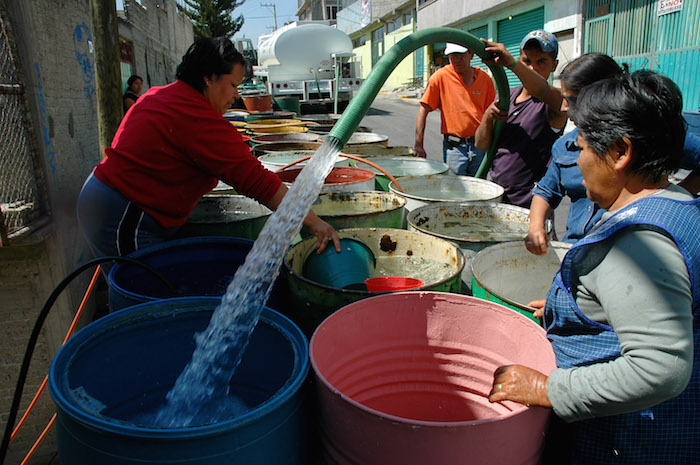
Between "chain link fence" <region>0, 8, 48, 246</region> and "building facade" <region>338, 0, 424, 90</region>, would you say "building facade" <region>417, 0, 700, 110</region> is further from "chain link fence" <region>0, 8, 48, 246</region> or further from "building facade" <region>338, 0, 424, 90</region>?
"chain link fence" <region>0, 8, 48, 246</region>

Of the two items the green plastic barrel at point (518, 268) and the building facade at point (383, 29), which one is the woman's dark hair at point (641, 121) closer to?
the green plastic barrel at point (518, 268)

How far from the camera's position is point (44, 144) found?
10.0 feet

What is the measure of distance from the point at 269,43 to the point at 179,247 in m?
16.5

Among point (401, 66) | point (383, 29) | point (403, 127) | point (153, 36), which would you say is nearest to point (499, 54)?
point (403, 127)

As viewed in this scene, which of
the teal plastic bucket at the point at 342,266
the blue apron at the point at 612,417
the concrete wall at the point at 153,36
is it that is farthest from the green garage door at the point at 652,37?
the concrete wall at the point at 153,36

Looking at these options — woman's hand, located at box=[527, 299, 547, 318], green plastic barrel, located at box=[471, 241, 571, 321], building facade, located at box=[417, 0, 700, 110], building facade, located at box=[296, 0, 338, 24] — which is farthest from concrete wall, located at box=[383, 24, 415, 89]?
woman's hand, located at box=[527, 299, 547, 318]

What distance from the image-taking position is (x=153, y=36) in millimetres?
16328

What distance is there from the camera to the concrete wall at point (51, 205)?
113 inches

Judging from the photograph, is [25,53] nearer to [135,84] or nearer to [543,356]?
[543,356]

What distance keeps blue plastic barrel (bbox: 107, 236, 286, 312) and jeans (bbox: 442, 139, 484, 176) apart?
261 centimetres

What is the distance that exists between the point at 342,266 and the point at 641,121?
4.09ft

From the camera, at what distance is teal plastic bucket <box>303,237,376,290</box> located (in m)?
1.99

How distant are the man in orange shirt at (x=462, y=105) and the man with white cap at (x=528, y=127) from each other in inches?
30.0

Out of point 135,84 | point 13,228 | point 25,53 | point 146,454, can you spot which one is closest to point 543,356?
point 146,454
